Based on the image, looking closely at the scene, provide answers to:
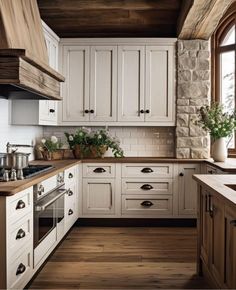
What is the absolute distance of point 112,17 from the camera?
16.3 ft

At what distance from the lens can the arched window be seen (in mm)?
5336

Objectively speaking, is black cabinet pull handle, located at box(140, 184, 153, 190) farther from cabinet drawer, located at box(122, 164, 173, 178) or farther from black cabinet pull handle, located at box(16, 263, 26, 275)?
black cabinet pull handle, located at box(16, 263, 26, 275)

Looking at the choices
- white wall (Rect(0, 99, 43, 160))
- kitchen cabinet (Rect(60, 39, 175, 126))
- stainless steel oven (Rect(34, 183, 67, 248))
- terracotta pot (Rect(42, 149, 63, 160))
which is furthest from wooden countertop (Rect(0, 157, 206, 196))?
white wall (Rect(0, 99, 43, 160))

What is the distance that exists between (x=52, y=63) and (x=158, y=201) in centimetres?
220

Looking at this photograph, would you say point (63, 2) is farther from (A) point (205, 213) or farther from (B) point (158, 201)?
(A) point (205, 213)

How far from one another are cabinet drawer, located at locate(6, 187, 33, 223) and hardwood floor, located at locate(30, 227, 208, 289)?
0.70 metres

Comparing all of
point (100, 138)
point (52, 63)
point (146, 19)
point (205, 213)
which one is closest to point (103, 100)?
point (100, 138)

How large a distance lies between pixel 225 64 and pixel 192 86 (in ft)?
2.26

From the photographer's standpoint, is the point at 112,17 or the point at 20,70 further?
the point at 112,17

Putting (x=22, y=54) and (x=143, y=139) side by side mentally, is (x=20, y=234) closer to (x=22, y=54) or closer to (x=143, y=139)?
(x=22, y=54)

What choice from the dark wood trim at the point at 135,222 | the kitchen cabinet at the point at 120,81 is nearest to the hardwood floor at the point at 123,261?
the dark wood trim at the point at 135,222

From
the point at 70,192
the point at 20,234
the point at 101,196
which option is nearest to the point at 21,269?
the point at 20,234

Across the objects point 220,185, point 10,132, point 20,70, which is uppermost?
point 20,70

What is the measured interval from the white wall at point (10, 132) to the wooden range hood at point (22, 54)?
0.18 m
